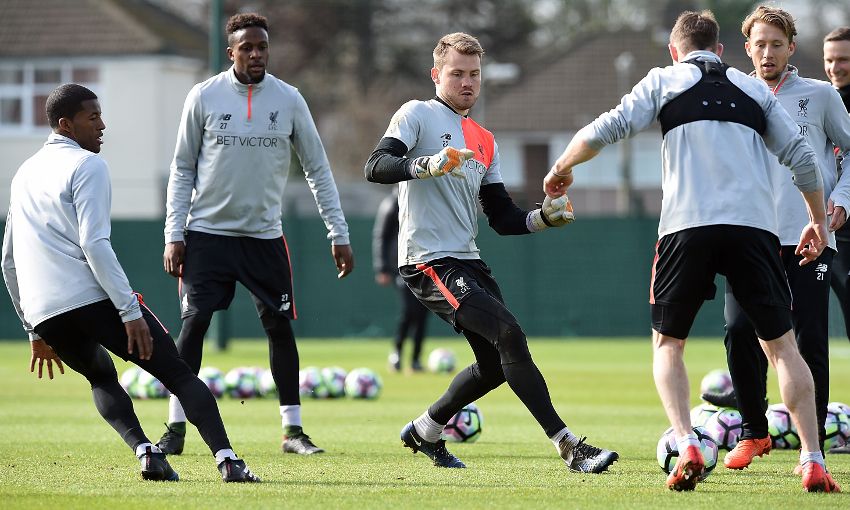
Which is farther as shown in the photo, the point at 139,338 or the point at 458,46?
the point at 458,46

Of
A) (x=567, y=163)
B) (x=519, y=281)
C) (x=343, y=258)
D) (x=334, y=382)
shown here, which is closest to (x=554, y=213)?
(x=567, y=163)

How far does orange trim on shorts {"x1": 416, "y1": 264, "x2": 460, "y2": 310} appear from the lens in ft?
24.2

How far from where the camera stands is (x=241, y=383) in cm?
1297

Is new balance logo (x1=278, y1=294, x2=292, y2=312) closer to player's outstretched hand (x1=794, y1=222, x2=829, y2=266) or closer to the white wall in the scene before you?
player's outstretched hand (x1=794, y1=222, x2=829, y2=266)

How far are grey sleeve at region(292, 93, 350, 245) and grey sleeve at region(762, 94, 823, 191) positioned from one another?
311 cm

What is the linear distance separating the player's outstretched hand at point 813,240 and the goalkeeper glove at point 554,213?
1.22 metres

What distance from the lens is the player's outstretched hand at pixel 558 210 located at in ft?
24.1

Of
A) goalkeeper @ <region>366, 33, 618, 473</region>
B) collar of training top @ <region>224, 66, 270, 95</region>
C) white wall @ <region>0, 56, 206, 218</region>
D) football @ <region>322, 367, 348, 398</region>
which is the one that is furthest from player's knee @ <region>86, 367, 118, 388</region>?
white wall @ <region>0, 56, 206, 218</region>

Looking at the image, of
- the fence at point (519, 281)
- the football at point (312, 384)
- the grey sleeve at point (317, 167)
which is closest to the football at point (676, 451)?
the grey sleeve at point (317, 167)

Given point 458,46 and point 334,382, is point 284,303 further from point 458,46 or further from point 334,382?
point 334,382

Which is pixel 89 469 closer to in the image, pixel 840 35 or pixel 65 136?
pixel 65 136

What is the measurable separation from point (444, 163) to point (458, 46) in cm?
105

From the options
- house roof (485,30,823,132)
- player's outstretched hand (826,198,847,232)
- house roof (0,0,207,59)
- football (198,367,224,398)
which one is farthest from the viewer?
house roof (485,30,823,132)

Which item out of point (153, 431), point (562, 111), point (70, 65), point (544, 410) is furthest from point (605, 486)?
point (562, 111)
